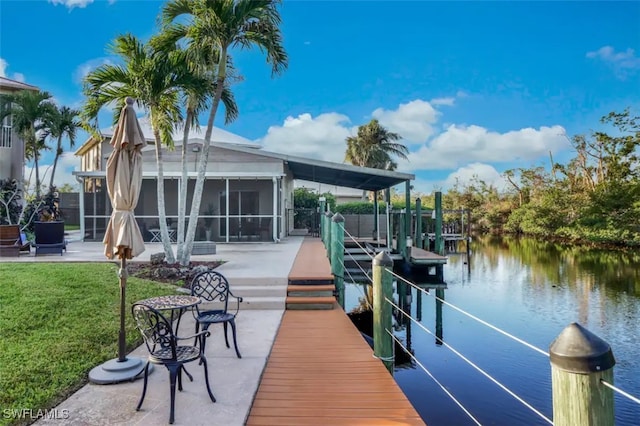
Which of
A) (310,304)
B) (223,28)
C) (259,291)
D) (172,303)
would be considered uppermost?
(223,28)

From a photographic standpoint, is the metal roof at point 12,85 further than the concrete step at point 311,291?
Yes

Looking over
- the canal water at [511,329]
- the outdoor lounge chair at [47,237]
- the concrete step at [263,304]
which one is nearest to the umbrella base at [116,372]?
the concrete step at [263,304]

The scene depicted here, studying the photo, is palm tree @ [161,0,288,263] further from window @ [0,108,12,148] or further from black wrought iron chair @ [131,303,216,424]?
window @ [0,108,12,148]

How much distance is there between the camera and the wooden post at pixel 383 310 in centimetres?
433

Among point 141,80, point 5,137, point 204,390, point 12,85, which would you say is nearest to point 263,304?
point 204,390

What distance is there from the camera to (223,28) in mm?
8508

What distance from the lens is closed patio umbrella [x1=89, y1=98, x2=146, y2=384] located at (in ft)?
13.3

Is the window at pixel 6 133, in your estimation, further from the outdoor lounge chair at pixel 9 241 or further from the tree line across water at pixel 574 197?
the tree line across water at pixel 574 197

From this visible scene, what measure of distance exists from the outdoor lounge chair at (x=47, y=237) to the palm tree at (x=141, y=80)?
380 cm

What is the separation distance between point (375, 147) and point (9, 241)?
2842cm

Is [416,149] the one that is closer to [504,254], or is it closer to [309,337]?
[504,254]

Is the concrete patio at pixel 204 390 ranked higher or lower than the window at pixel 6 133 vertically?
lower

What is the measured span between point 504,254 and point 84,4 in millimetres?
22872

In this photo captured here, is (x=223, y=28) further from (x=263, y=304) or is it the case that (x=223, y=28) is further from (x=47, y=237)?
(x=47, y=237)
